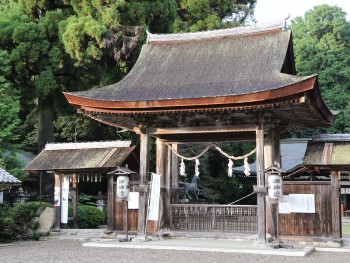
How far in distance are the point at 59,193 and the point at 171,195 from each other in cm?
437

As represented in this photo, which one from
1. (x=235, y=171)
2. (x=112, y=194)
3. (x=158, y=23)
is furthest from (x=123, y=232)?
(x=235, y=171)

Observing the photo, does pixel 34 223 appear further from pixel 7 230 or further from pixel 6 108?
pixel 6 108

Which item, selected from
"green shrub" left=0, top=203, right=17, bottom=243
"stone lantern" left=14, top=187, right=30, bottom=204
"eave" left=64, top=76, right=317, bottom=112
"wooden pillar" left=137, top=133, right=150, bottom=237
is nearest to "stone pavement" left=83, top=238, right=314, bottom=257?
"wooden pillar" left=137, top=133, right=150, bottom=237

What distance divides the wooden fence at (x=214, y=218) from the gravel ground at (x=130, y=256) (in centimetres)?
261

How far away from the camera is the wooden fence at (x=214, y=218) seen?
14164mm

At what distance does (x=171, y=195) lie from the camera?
51.5ft

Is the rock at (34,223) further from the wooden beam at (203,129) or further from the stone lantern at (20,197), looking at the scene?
the stone lantern at (20,197)

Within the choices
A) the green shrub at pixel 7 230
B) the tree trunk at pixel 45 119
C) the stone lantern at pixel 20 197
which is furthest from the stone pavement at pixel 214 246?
the stone lantern at pixel 20 197

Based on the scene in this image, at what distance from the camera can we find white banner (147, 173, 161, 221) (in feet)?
46.6

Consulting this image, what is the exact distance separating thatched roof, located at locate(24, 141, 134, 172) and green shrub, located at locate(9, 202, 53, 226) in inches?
52.0

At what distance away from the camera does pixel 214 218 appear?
14.5m

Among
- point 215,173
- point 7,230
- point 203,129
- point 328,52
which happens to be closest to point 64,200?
point 7,230

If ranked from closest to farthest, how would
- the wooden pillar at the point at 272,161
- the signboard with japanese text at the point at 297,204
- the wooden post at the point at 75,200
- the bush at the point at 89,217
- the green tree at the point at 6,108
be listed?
the wooden pillar at the point at 272,161, the signboard with japanese text at the point at 297,204, the wooden post at the point at 75,200, the green tree at the point at 6,108, the bush at the point at 89,217

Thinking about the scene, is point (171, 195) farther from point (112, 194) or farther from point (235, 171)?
point (235, 171)
